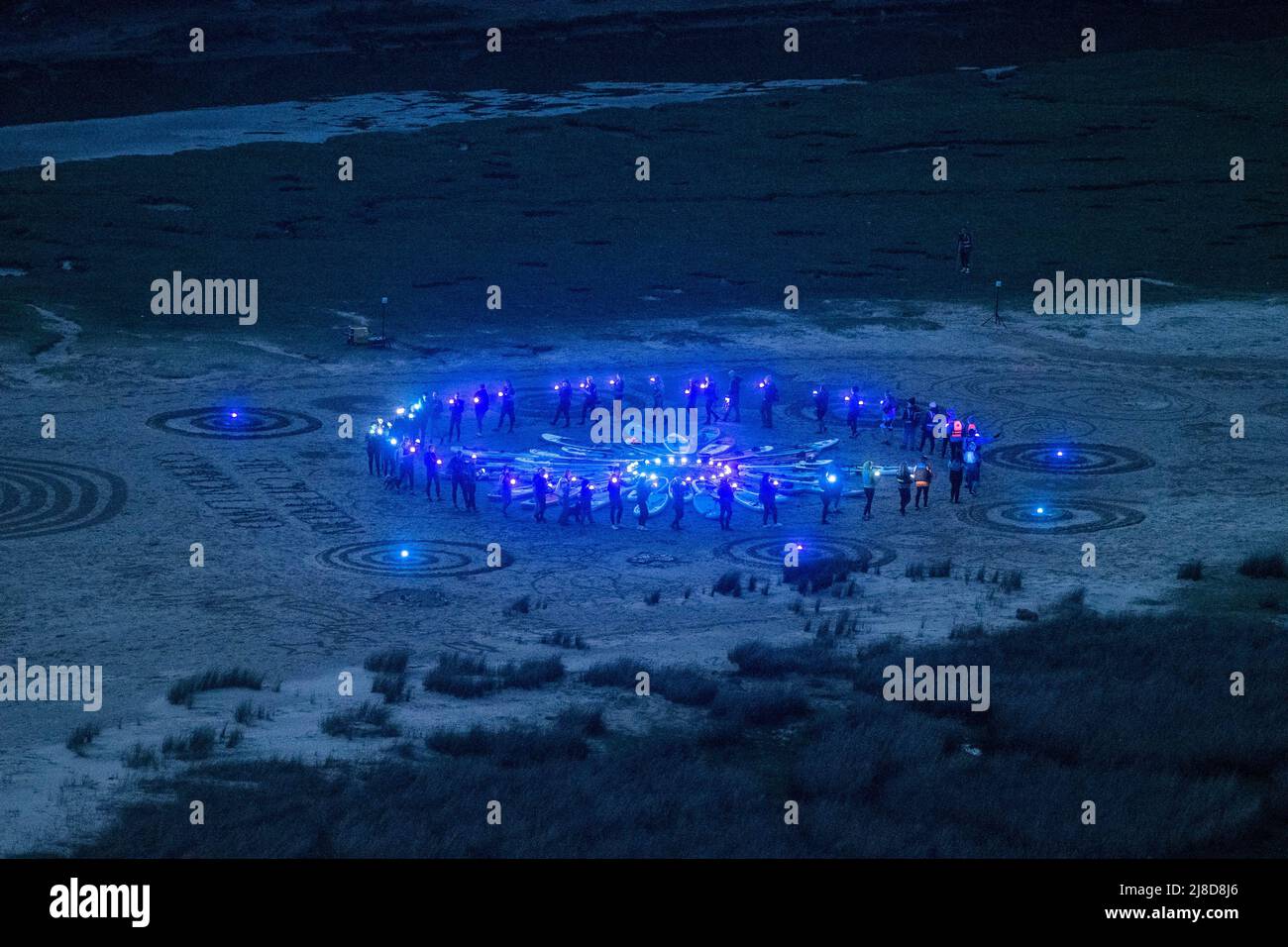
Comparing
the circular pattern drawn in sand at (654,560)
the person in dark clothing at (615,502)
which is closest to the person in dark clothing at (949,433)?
the person in dark clothing at (615,502)

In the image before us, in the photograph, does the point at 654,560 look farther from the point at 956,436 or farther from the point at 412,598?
the point at 956,436

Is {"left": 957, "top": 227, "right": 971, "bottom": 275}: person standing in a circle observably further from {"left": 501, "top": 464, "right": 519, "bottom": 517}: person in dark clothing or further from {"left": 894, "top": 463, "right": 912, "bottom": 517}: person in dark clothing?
{"left": 501, "top": 464, "right": 519, "bottom": 517}: person in dark clothing

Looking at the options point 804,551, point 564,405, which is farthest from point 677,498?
point 564,405

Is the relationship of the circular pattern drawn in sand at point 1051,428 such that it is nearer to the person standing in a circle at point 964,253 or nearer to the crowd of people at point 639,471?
the crowd of people at point 639,471

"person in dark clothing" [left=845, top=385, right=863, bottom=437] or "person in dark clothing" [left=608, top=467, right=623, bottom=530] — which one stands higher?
"person in dark clothing" [left=845, top=385, right=863, bottom=437]

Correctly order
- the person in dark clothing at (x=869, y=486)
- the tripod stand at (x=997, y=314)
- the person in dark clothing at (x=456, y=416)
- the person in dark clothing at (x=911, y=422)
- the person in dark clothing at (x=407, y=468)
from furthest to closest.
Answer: the tripod stand at (x=997, y=314)
the person in dark clothing at (x=456, y=416)
the person in dark clothing at (x=911, y=422)
the person in dark clothing at (x=407, y=468)
the person in dark clothing at (x=869, y=486)

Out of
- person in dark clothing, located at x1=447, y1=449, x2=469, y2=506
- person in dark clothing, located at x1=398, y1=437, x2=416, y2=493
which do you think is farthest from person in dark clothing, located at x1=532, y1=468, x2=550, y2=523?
person in dark clothing, located at x1=398, y1=437, x2=416, y2=493
